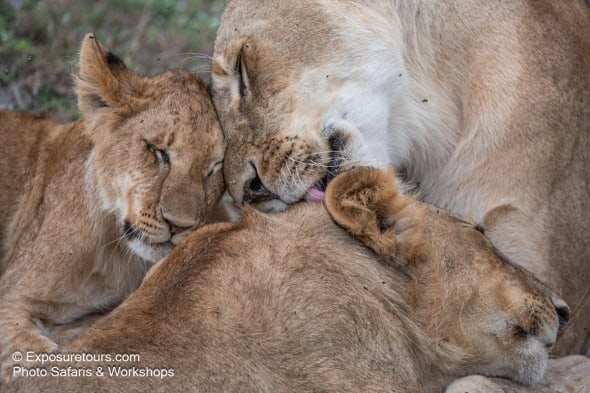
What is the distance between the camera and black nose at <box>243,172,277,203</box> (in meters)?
3.63

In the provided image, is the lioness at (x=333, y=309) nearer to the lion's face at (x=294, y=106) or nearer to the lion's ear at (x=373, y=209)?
the lion's ear at (x=373, y=209)

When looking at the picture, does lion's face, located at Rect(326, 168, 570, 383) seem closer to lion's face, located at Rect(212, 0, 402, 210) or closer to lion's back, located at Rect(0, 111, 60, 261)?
lion's face, located at Rect(212, 0, 402, 210)

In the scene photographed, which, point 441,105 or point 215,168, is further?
point 441,105

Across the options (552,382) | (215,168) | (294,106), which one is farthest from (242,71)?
(552,382)

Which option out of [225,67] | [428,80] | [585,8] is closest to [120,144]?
[225,67]

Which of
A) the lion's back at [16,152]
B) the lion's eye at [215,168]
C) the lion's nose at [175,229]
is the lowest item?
the lion's back at [16,152]

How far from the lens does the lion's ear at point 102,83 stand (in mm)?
3916

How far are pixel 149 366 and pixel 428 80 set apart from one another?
1.69 m

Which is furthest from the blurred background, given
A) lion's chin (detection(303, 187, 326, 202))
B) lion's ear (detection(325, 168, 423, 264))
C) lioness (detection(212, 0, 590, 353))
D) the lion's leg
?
lion's ear (detection(325, 168, 423, 264))

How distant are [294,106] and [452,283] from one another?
935 millimetres

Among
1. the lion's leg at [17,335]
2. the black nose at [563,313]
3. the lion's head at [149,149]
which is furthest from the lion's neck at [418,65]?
the lion's leg at [17,335]

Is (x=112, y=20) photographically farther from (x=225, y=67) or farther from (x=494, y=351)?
(x=494, y=351)

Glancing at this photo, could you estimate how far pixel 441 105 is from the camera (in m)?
3.92

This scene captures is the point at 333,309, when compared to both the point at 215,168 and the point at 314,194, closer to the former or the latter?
the point at 314,194
